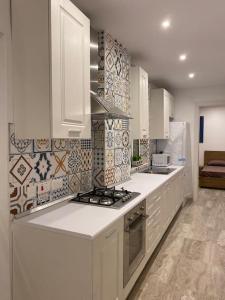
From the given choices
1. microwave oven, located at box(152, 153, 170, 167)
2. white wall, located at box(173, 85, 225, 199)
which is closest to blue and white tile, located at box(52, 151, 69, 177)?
microwave oven, located at box(152, 153, 170, 167)

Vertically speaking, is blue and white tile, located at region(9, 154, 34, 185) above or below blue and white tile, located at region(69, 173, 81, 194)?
above

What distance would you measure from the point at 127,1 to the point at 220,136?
6.83 m

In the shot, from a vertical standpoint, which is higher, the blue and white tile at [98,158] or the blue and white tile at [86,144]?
the blue and white tile at [86,144]

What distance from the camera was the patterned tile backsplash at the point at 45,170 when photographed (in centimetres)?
163

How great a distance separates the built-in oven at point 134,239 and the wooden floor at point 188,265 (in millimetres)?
340

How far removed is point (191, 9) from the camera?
2.00m

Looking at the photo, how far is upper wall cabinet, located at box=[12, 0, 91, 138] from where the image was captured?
1463mm

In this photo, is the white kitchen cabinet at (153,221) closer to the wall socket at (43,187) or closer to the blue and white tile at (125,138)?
the blue and white tile at (125,138)

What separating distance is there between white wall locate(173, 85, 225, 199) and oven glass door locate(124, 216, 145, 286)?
3.43 m

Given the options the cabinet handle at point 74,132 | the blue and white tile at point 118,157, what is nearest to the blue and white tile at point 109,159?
the blue and white tile at point 118,157

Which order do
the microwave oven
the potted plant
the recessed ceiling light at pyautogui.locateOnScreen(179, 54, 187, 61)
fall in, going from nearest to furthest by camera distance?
the recessed ceiling light at pyautogui.locateOnScreen(179, 54, 187, 61), the potted plant, the microwave oven

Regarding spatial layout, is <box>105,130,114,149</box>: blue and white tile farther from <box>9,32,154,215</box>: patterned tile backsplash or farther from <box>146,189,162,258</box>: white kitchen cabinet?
<box>146,189,162,258</box>: white kitchen cabinet

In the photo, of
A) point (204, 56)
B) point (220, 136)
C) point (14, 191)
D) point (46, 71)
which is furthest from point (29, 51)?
point (220, 136)

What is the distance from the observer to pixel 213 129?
7.82 meters
